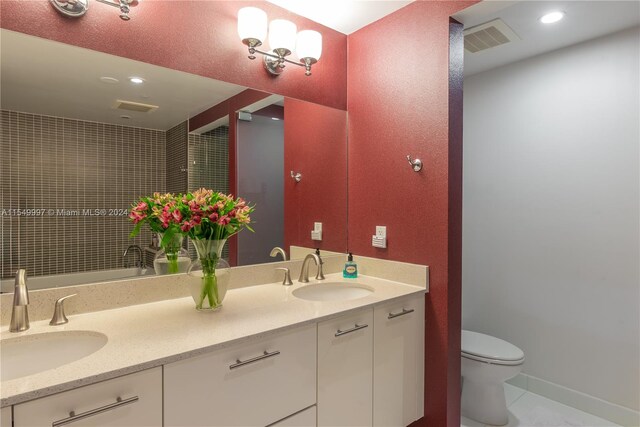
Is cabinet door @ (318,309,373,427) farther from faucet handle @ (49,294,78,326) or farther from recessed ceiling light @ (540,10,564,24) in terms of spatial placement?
recessed ceiling light @ (540,10,564,24)

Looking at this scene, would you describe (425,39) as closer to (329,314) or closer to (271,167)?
(271,167)

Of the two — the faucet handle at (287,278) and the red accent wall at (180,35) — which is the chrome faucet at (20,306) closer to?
the red accent wall at (180,35)

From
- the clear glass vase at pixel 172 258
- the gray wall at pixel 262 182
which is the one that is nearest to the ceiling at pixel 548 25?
the gray wall at pixel 262 182

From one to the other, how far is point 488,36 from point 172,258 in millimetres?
2151

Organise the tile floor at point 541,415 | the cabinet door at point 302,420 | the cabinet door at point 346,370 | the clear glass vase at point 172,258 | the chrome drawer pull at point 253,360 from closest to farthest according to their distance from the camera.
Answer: the chrome drawer pull at point 253,360
the cabinet door at point 302,420
the cabinet door at point 346,370
the clear glass vase at point 172,258
the tile floor at point 541,415

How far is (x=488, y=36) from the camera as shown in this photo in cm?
212

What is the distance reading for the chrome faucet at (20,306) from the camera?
1.14 meters

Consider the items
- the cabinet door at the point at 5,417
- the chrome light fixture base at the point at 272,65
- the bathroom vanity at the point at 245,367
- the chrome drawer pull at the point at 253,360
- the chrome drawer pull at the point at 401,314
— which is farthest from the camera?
the chrome light fixture base at the point at 272,65

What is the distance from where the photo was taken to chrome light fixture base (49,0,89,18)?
1.30 metres

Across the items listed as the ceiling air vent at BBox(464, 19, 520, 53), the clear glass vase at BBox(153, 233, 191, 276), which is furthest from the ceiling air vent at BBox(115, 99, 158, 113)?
the ceiling air vent at BBox(464, 19, 520, 53)

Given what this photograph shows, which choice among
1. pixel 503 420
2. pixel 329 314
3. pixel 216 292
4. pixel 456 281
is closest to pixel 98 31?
pixel 216 292

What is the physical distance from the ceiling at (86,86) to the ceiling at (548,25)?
4.52ft

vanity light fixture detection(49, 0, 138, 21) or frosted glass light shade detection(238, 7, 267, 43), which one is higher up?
frosted glass light shade detection(238, 7, 267, 43)

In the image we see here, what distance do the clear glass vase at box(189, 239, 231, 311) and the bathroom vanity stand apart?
7cm
